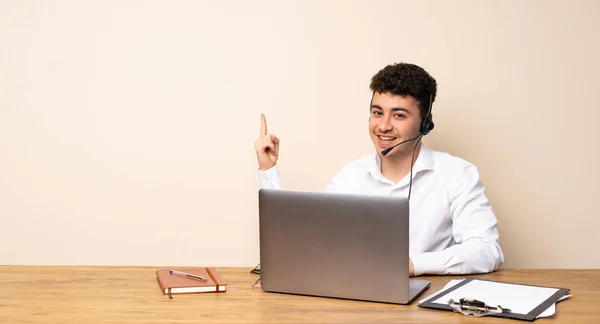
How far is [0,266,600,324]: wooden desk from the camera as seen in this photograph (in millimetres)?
1696

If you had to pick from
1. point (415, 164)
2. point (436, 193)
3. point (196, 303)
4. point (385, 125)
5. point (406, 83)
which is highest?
point (406, 83)

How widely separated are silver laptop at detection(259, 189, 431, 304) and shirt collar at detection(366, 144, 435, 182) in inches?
32.6

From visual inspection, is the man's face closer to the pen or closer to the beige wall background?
the beige wall background

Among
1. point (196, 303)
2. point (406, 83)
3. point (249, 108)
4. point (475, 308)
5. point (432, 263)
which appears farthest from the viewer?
point (249, 108)

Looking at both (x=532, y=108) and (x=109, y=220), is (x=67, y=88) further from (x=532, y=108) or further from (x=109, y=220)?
(x=532, y=108)

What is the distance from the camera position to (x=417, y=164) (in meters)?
2.68

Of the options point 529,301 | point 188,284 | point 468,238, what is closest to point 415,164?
point 468,238

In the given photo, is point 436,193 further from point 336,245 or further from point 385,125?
point 336,245

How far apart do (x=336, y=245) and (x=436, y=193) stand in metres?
0.94

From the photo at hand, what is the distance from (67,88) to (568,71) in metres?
2.19

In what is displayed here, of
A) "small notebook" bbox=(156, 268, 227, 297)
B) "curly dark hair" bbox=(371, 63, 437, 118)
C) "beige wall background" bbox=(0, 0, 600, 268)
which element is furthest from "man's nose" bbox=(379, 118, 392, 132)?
"small notebook" bbox=(156, 268, 227, 297)

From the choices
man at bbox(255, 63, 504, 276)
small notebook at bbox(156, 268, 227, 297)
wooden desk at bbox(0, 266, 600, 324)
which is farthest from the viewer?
man at bbox(255, 63, 504, 276)

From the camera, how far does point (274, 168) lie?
8.67 feet

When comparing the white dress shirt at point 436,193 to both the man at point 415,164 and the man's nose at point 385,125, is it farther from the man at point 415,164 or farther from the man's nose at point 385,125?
the man's nose at point 385,125
